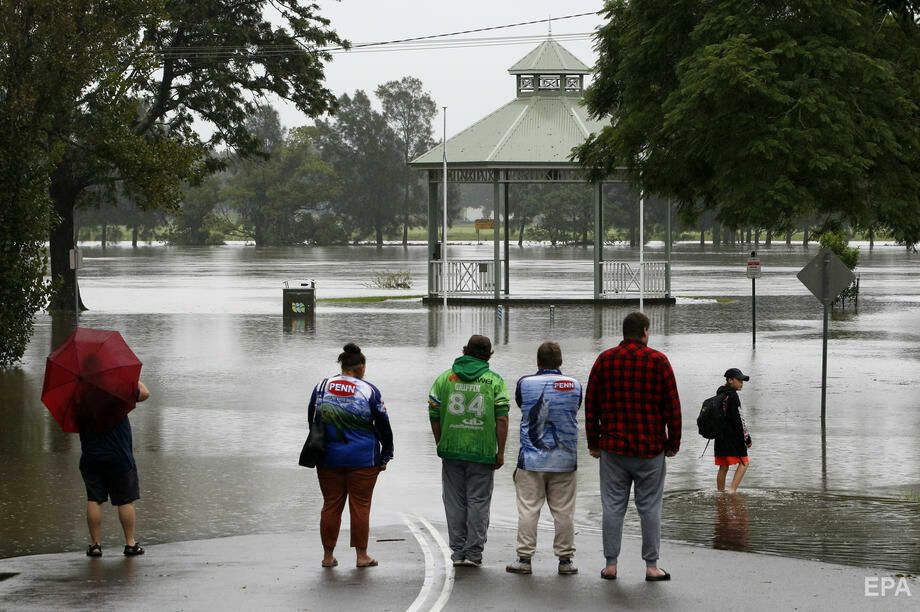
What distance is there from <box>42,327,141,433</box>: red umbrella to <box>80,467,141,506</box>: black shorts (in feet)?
1.03

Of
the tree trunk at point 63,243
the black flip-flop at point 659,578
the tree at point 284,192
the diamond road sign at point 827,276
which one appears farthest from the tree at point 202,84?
the tree at point 284,192

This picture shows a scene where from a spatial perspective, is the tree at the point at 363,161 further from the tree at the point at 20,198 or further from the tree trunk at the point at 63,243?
the tree at the point at 20,198

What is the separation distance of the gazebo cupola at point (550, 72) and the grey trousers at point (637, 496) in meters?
39.2

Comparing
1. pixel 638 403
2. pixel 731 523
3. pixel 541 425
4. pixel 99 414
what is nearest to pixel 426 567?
pixel 541 425

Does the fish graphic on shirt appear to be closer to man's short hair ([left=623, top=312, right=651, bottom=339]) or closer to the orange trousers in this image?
man's short hair ([left=623, top=312, right=651, bottom=339])

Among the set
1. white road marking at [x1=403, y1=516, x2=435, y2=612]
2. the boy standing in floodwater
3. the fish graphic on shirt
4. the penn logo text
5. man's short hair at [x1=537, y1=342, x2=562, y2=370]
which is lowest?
white road marking at [x1=403, y1=516, x2=435, y2=612]

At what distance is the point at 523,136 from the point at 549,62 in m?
4.19

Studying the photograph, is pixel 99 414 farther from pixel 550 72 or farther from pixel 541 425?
pixel 550 72

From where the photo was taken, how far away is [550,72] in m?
47.2

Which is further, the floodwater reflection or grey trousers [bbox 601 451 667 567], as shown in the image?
the floodwater reflection

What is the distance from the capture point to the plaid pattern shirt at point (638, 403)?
8.84 m

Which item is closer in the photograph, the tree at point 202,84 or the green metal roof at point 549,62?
the tree at point 202,84

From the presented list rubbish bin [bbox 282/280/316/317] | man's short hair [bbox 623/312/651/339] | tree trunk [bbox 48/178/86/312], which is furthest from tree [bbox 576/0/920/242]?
tree trunk [bbox 48/178/86/312]

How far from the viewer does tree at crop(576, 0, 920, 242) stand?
20.5 m
